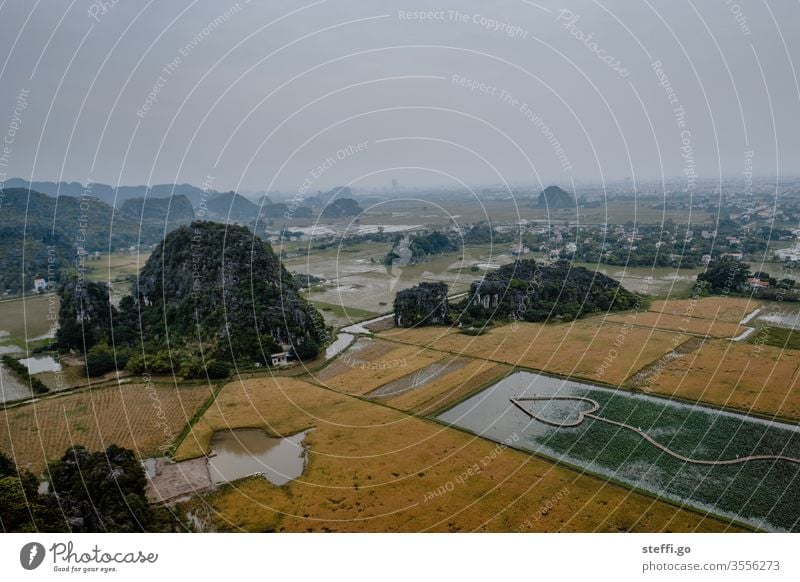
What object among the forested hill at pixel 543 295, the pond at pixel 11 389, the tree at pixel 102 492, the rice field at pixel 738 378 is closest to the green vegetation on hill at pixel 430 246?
the forested hill at pixel 543 295

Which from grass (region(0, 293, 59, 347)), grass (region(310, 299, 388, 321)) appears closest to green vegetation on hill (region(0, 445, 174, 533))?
grass (region(0, 293, 59, 347))

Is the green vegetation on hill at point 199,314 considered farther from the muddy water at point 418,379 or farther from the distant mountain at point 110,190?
the distant mountain at point 110,190

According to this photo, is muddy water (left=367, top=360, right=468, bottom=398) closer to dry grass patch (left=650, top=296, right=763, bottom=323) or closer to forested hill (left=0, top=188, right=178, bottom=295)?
dry grass patch (left=650, top=296, right=763, bottom=323)

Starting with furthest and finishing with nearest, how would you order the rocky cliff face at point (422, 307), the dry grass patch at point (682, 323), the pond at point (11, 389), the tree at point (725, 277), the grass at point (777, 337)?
the tree at point (725, 277) < the rocky cliff face at point (422, 307) < the dry grass patch at point (682, 323) < the grass at point (777, 337) < the pond at point (11, 389)

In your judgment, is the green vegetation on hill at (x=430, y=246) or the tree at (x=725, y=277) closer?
the tree at (x=725, y=277)

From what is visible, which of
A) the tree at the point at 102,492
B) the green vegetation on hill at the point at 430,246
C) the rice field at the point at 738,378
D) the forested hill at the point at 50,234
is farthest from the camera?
the green vegetation on hill at the point at 430,246

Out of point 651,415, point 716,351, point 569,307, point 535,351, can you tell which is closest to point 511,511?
point 651,415
